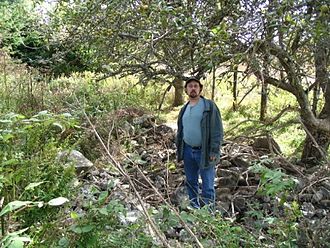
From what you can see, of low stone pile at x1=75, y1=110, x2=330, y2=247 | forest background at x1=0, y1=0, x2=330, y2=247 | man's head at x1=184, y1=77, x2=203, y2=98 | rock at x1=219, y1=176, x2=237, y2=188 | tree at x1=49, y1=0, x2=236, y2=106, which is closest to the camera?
forest background at x1=0, y1=0, x2=330, y2=247

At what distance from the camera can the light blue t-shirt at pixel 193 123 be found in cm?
495

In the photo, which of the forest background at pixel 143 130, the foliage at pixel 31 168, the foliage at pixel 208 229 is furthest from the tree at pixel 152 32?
the foliage at pixel 208 229

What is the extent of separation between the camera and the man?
16.0ft

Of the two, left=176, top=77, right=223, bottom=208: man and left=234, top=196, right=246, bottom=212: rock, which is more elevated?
left=176, top=77, right=223, bottom=208: man

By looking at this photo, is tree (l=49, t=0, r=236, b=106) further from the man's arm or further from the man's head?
the man's arm

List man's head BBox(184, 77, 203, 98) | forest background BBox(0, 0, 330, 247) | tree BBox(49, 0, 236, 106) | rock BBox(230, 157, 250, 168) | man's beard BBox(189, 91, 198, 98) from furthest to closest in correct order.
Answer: rock BBox(230, 157, 250, 168), man's beard BBox(189, 91, 198, 98), man's head BBox(184, 77, 203, 98), tree BBox(49, 0, 236, 106), forest background BBox(0, 0, 330, 247)

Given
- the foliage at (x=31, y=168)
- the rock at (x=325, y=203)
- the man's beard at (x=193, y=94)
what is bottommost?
the rock at (x=325, y=203)

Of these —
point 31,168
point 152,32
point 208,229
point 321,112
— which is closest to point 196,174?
point 321,112

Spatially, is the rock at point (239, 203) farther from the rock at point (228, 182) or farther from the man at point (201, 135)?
the rock at point (228, 182)

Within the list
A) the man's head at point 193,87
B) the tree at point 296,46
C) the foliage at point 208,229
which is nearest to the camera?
the foliage at point 208,229

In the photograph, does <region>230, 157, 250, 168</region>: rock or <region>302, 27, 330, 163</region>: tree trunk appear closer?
<region>302, 27, 330, 163</region>: tree trunk

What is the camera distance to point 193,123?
5000 millimetres

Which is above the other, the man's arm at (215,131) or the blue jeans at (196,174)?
the man's arm at (215,131)

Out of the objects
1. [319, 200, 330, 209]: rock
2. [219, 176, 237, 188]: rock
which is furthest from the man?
[319, 200, 330, 209]: rock
